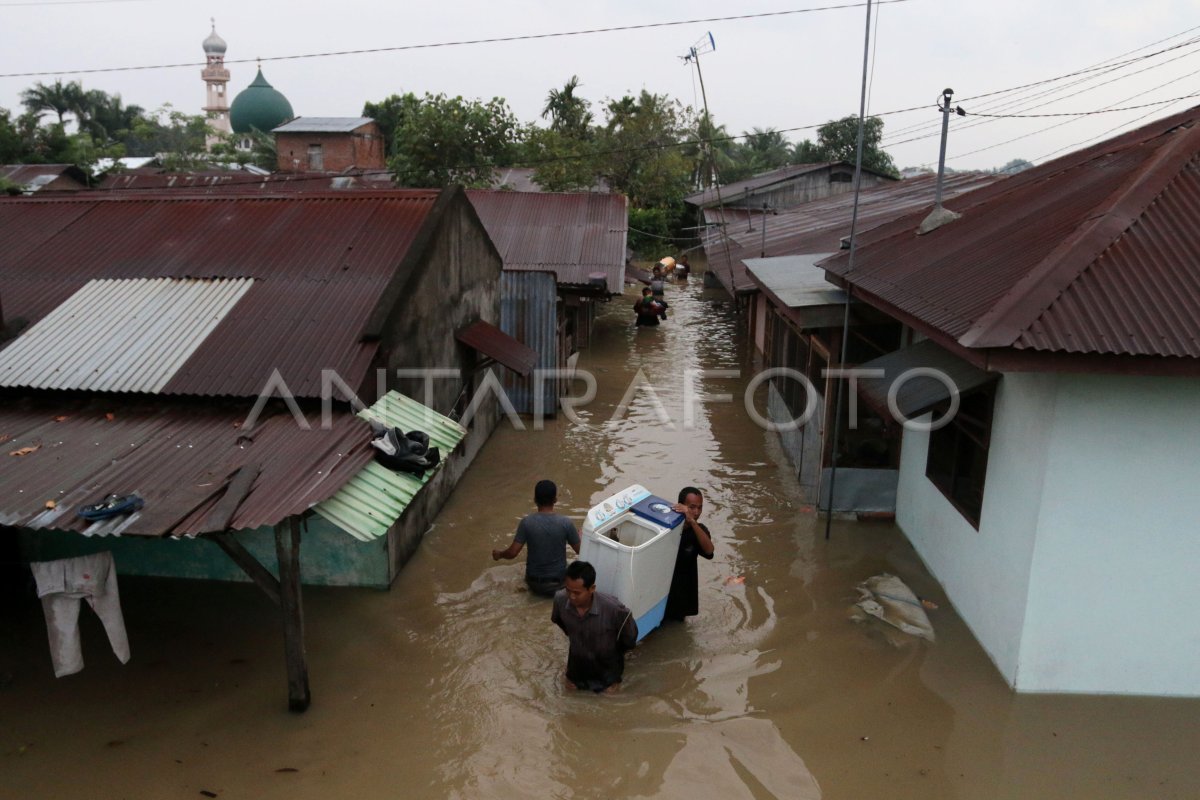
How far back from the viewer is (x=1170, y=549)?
6.05 meters

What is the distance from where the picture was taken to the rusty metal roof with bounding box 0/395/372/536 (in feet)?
18.2

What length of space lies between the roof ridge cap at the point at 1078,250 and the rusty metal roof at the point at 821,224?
7.73 meters

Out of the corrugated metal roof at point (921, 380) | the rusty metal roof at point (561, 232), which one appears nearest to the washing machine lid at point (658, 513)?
the corrugated metal roof at point (921, 380)

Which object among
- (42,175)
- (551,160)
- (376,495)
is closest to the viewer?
(376,495)

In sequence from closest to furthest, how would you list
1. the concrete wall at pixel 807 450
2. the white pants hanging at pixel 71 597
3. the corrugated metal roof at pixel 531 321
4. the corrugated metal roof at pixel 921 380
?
1. the white pants hanging at pixel 71 597
2. the corrugated metal roof at pixel 921 380
3. the concrete wall at pixel 807 450
4. the corrugated metal roof at pixel 531 321

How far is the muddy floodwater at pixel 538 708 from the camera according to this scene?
5688mm

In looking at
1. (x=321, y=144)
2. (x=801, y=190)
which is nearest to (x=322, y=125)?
(x=321, y=144)

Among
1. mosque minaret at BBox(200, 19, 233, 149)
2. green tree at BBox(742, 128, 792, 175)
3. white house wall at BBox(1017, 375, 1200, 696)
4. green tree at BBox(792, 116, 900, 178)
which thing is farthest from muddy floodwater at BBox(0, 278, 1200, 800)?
mosque minaret at BBox(200, 19, 233, 149)

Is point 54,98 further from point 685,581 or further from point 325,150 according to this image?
point 685,581

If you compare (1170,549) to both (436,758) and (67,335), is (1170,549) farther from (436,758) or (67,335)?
(67,335)

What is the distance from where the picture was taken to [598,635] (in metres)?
6.38

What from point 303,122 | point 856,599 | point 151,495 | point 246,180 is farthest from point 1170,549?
point 303,122

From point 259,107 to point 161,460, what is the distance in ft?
200

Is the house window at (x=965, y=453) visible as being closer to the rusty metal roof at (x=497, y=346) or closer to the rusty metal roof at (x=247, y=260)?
the rusty metal roof at (x=497, y=346)
